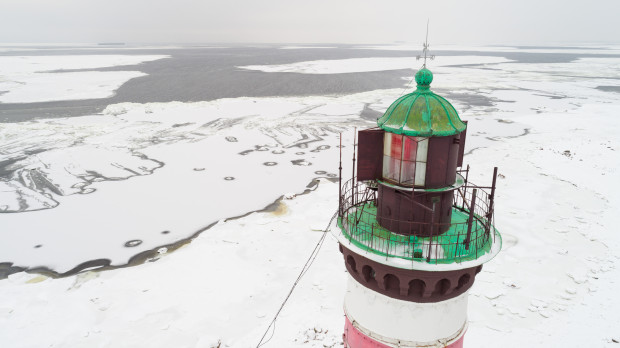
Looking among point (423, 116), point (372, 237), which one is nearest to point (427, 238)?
point (372, 237)

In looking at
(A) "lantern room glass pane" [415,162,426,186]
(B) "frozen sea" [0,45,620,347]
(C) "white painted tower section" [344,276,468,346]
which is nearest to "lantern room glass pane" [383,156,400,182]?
(A) "lantern room glass pane" [415,162,426,186]

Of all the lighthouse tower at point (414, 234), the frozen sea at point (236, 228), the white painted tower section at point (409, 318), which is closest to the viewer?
the lighthouse tower at point (414, 234)

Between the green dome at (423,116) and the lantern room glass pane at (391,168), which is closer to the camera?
the green dome at (423,116)

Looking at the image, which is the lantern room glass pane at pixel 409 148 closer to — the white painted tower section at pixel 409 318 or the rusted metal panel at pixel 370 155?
the rusted metal panel at pixel 370 155

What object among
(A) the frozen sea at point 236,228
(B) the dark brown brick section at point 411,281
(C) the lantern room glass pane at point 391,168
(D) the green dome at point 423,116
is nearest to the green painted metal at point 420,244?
(B) the dark brown brick section at point 411,281

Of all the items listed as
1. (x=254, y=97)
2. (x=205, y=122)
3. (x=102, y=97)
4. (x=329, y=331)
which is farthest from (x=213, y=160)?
(x=102, y=97)

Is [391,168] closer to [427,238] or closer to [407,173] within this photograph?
[407,173]

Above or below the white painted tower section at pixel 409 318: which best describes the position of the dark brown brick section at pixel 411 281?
above
